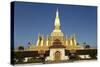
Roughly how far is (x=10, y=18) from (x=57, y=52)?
70 cm

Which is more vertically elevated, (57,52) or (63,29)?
(63,29)

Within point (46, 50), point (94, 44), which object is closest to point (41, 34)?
point (46, 50)

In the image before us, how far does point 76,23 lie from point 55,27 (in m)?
0.30

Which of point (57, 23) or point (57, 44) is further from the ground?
point (57, 23)

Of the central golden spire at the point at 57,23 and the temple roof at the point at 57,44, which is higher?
the central golden spire at the point at 57,23

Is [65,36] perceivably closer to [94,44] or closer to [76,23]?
[76,23]

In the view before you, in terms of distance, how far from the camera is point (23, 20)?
282cm

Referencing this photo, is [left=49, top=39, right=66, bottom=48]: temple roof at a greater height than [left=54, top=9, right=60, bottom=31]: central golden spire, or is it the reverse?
[left=54, top=9, right=60, bottom=31]: central golden spire

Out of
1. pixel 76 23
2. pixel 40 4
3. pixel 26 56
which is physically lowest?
pixel 26 56

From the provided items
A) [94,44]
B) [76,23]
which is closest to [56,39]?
[76,23]
